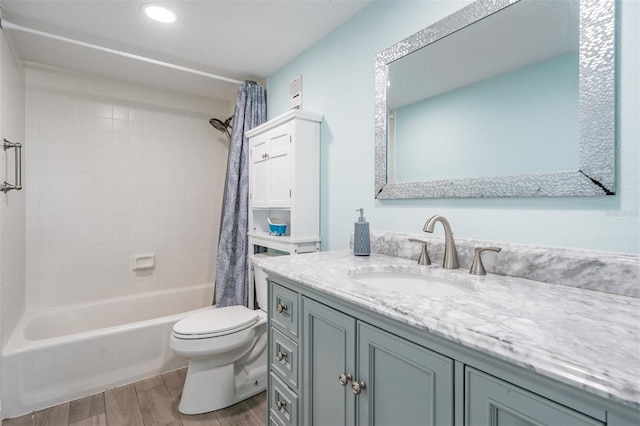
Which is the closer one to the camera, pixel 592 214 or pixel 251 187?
pixel 592 214

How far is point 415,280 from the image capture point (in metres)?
1.20

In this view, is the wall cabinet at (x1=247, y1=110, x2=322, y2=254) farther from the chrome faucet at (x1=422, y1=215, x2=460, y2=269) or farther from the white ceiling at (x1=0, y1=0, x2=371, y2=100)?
the chrome faucet at (x1=422, y1=215, x2=460, y2=269)

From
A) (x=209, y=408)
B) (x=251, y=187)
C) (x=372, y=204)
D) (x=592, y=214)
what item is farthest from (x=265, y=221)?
(x=592, y=214)

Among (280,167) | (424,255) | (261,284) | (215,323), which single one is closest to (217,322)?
(215,323)

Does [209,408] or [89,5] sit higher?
[89,5]

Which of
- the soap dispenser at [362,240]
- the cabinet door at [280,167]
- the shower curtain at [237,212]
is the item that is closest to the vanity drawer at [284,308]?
the soap dispenser at [362,240]

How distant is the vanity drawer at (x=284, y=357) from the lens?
117cm

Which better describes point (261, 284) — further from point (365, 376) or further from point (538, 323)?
point (538, 323)

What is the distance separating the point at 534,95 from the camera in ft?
3.41

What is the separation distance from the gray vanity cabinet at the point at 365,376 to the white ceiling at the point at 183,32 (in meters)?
1.58

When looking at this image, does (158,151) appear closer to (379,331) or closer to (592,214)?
(379,331)

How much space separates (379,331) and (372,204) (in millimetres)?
890

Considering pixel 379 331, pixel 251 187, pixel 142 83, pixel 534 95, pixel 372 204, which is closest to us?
pixel 379 331

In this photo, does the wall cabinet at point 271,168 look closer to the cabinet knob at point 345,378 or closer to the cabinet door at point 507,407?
the cabinet knob at point 345,378
